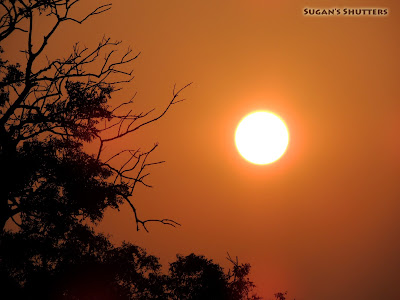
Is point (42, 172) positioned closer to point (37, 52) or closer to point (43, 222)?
point (43, 222)

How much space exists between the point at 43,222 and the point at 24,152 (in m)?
3.01

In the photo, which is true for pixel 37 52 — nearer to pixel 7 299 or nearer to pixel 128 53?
pixel 128 53

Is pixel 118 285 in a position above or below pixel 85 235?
above

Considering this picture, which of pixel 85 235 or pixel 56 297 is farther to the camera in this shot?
pixel 56 297

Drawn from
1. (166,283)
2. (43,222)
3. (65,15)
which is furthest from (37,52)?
(166,283)

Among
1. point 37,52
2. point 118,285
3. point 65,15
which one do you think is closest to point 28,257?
point 37,52

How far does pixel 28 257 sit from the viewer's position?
17000 millimetres

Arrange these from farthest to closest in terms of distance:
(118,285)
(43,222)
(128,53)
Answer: (118,285), (43,222), (128,53)

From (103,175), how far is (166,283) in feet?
71.8

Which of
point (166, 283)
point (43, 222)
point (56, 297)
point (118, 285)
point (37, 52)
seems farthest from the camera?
point (166, 283)

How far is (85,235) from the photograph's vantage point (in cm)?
1995

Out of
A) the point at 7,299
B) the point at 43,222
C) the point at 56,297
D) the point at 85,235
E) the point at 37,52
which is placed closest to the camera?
the point at 7,299

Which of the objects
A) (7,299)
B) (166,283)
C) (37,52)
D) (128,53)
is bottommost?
(7,299)

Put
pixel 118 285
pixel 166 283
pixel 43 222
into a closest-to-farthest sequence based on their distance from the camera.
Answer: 1. pixel 43 222
2. pixel 118 285
3. pixel 166 283
